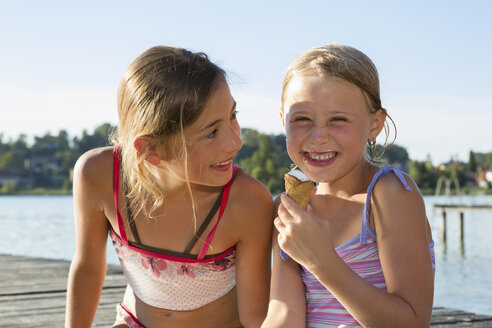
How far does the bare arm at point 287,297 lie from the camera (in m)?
2.40

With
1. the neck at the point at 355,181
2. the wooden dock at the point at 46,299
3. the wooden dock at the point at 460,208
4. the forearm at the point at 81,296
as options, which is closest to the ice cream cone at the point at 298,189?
the neck at the point at 355,181

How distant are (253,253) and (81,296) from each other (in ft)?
2.85

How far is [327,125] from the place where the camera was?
2375 millimetres

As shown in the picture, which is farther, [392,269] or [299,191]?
[299,191]

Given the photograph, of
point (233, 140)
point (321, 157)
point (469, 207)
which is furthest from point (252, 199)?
point (469, 207)

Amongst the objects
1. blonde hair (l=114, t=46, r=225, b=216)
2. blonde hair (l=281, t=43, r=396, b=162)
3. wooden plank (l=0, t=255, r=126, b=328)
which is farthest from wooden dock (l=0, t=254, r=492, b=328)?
blonde hair (l=281, t=43, r=396, b=162)

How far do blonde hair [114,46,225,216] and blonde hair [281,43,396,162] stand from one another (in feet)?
1.35

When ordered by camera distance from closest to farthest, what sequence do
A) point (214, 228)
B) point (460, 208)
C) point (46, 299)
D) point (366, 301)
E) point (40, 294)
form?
point (366, 301) < point (214, 228) < point (46, 299) < point (40, 294) < point (460, 208)

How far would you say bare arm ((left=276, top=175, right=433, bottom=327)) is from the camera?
2092 mm

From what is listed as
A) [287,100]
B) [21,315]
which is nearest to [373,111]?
[287,100]

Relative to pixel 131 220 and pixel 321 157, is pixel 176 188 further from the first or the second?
pixel 321 157

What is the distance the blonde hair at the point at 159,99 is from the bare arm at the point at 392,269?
0.69m

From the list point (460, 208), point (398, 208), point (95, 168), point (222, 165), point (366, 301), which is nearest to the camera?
point (366, 301)

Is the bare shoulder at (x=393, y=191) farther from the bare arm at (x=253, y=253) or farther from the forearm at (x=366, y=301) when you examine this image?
the bare arm at (x=253, y=253)
